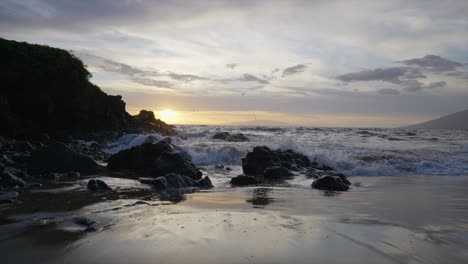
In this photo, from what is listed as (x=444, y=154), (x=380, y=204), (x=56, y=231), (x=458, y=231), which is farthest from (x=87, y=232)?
(x=444, y=154)

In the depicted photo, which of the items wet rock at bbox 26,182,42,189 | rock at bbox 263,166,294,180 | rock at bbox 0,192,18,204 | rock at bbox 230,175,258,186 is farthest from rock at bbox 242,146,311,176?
rock at bbox 0,192,18,204

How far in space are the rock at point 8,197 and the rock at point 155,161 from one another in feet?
16.7

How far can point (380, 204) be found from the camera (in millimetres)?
8492

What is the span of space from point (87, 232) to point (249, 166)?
10.7 metres

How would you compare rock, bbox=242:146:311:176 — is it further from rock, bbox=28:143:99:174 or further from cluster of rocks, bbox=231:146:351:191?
rock, bbox=28:143:99:174

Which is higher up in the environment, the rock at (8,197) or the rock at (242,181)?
the rock at (8,197)

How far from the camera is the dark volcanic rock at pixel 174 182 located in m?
10.2

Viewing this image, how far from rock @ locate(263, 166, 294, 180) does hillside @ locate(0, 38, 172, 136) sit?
14.3 metres

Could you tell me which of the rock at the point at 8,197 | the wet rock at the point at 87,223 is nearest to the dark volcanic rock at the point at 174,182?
the rock at the point at 8,197

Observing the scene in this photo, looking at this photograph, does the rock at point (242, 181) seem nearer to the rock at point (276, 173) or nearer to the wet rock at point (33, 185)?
the rock at point (276, 173)

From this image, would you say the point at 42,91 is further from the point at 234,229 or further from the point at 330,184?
the point at 234,229

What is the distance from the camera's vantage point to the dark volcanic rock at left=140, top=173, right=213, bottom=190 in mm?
10238

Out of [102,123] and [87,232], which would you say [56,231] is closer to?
[87,232]

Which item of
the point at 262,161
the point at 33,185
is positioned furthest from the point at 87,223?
the point at 262,161
